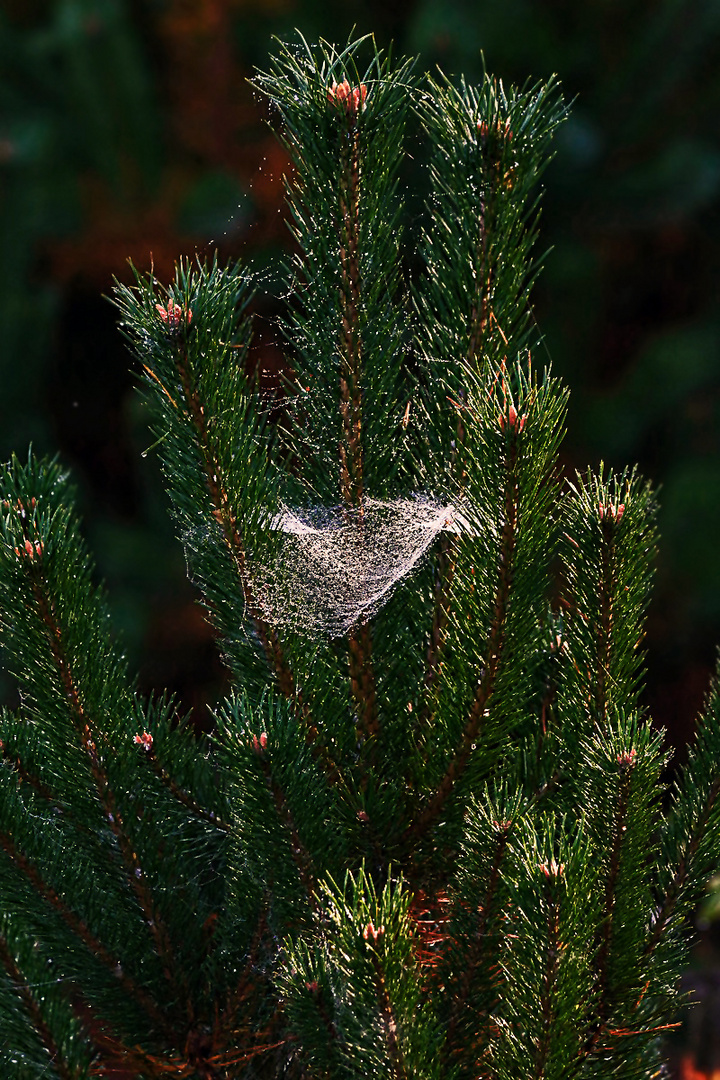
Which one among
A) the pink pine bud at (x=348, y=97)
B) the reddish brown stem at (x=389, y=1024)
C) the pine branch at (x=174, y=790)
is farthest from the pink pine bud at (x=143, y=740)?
the pink pine bud at (x=348, y=97)

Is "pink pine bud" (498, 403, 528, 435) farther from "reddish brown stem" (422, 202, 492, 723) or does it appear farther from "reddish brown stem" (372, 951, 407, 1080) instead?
"reddish brown stem" (372, 951, 407, 1080)

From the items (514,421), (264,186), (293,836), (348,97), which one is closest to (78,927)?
(293,836)

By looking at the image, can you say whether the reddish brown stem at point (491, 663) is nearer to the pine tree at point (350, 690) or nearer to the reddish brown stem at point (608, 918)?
the pine tree at point (350, 690)

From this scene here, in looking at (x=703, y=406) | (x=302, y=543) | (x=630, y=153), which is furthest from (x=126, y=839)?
(x=703, y=406)

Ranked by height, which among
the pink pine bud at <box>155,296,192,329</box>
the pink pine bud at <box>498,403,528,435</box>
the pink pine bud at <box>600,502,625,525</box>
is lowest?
the pink pine bud at <box>498,403,528,435</box>

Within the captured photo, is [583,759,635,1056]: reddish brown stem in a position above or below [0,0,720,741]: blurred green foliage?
below

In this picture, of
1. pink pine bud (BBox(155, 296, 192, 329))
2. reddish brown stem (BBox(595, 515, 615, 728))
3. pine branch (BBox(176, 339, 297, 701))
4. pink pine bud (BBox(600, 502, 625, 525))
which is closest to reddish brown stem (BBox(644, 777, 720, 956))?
reddish brown stem (BBox(595, 515, 615, 728))

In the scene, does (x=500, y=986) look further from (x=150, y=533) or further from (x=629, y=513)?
(x=150, y=533)
